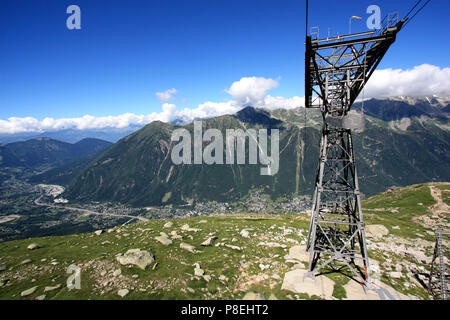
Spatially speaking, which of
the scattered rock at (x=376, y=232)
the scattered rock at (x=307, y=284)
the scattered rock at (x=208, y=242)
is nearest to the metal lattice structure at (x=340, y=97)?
the scattered rock at (x=307, y=284)

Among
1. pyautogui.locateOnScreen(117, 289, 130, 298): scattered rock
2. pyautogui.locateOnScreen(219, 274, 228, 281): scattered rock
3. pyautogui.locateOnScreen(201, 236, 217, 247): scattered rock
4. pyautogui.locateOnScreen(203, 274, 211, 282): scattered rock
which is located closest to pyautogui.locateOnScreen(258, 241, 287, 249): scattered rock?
pyautogui.locateOnScreen(201, 236, 217, 247): scattered rock

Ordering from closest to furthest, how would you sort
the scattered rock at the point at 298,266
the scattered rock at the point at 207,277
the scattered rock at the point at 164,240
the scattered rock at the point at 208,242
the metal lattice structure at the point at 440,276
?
the metal lattice structure at the point at 440,276 → the scattered rock at the point at 207,277 → the scattered rock at the point at 298,266 → the scattered rock at the point at 164,240 → the scattered rock at the point at 208,242

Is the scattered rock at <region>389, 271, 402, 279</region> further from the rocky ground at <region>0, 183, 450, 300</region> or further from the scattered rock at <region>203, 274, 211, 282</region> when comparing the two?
the scattered rock at <region>203, 274, 211, 282</region>

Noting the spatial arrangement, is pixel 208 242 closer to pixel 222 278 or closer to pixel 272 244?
pixel 222 278

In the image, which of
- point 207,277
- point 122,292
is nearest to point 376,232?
point 207,277

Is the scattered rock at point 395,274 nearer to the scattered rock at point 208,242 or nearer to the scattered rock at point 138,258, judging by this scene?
the scattered rock at point 208,242

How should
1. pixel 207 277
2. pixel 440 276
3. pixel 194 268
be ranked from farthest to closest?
pixel 440 276 → pixel 194 268 → pixel 207 277
